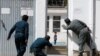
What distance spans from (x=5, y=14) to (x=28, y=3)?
1.04 metres

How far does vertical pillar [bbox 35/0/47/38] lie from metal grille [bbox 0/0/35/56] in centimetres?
22

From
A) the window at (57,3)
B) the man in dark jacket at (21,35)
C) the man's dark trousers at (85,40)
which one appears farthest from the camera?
the window at (57,3)

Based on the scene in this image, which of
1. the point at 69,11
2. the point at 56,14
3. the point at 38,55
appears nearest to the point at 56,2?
the point at 56,14

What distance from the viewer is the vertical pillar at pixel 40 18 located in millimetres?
17500

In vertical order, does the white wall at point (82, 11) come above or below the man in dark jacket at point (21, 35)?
above

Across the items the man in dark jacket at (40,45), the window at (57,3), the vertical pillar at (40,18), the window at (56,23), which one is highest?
the vertical pillar at (40,18)

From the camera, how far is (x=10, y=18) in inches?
700

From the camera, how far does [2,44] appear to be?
17.9 metres

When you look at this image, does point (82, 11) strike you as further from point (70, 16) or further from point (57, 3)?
point (57, 3)

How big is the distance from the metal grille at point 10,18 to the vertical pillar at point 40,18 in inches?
8.6

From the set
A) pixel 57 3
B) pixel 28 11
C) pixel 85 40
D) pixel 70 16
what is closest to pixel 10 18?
pixel 28 11

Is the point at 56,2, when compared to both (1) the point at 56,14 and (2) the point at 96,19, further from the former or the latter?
(2) the point at 96,19

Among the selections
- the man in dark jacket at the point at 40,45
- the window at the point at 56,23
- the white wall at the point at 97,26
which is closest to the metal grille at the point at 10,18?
the white wall at the point at 97,26

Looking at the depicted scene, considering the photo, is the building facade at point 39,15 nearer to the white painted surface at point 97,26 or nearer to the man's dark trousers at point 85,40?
the white painted surface at point 97,26
